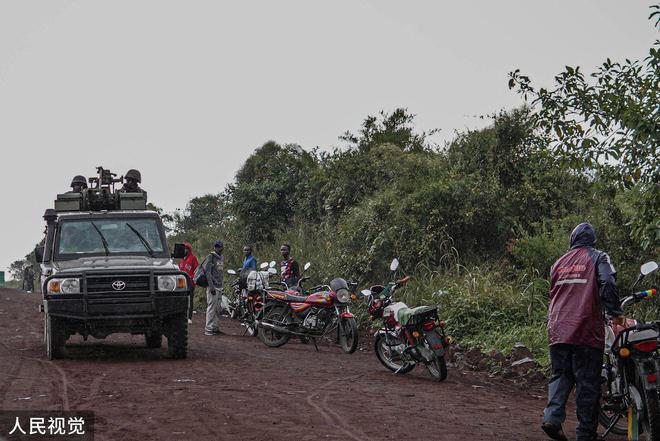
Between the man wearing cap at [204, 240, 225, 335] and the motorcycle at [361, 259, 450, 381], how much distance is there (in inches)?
231

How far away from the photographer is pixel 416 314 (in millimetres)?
12227

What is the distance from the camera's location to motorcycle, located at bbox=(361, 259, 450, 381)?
12039 mm

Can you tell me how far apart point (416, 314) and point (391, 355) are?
1.00 m

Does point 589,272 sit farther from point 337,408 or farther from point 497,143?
point 497,143

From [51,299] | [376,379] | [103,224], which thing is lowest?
[376,379]

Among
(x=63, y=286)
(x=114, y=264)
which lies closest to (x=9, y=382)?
(x=63, y=286)

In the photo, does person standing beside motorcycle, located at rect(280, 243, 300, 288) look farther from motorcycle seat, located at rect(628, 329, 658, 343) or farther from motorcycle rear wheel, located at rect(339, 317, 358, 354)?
motorcycle seat, located at rect(628, 329, 658, 343)

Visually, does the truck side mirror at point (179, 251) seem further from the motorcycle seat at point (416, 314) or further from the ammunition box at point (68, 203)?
the motorcycle seat at point (416, 314)

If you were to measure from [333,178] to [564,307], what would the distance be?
18.4 meters

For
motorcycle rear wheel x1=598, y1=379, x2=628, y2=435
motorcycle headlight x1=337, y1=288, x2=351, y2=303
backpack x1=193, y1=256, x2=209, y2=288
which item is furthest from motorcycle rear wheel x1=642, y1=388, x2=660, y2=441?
backpack x1=193, y1=256, x2=209, y2=288

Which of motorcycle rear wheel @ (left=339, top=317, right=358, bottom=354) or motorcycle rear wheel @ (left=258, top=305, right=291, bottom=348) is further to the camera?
motorcycle rear wheel @ (left=258, top=305, right=291, bottom=348)

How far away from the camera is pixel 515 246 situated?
1683 cm

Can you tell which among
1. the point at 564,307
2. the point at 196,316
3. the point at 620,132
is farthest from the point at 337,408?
the point at 196,316

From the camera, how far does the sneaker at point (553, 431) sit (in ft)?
25.8
